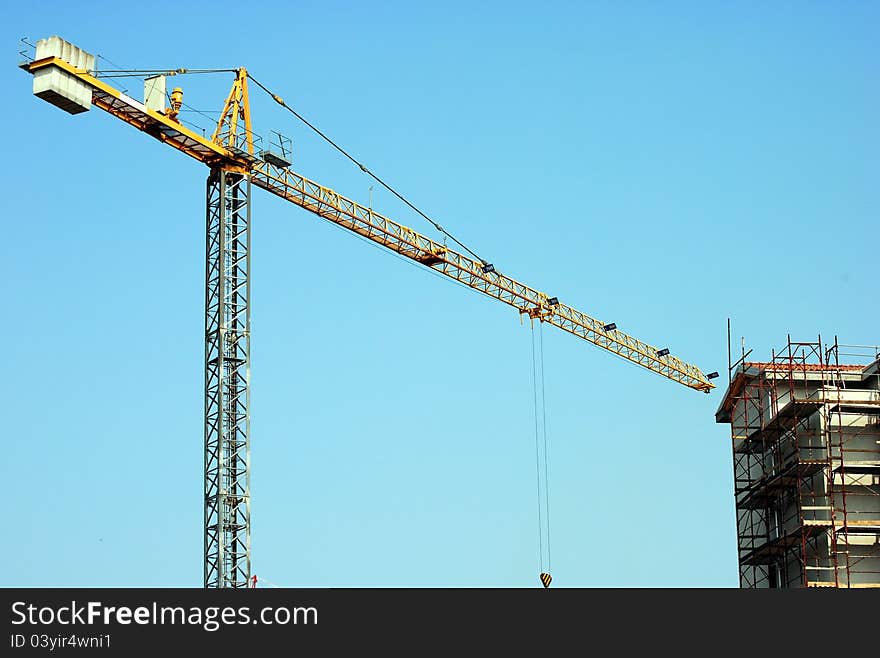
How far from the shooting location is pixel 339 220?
287 feet

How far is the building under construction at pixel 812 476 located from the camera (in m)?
65.7

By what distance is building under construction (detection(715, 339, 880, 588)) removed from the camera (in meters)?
65.7

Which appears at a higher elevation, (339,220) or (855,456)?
(339,220)

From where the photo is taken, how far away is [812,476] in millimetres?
67188
